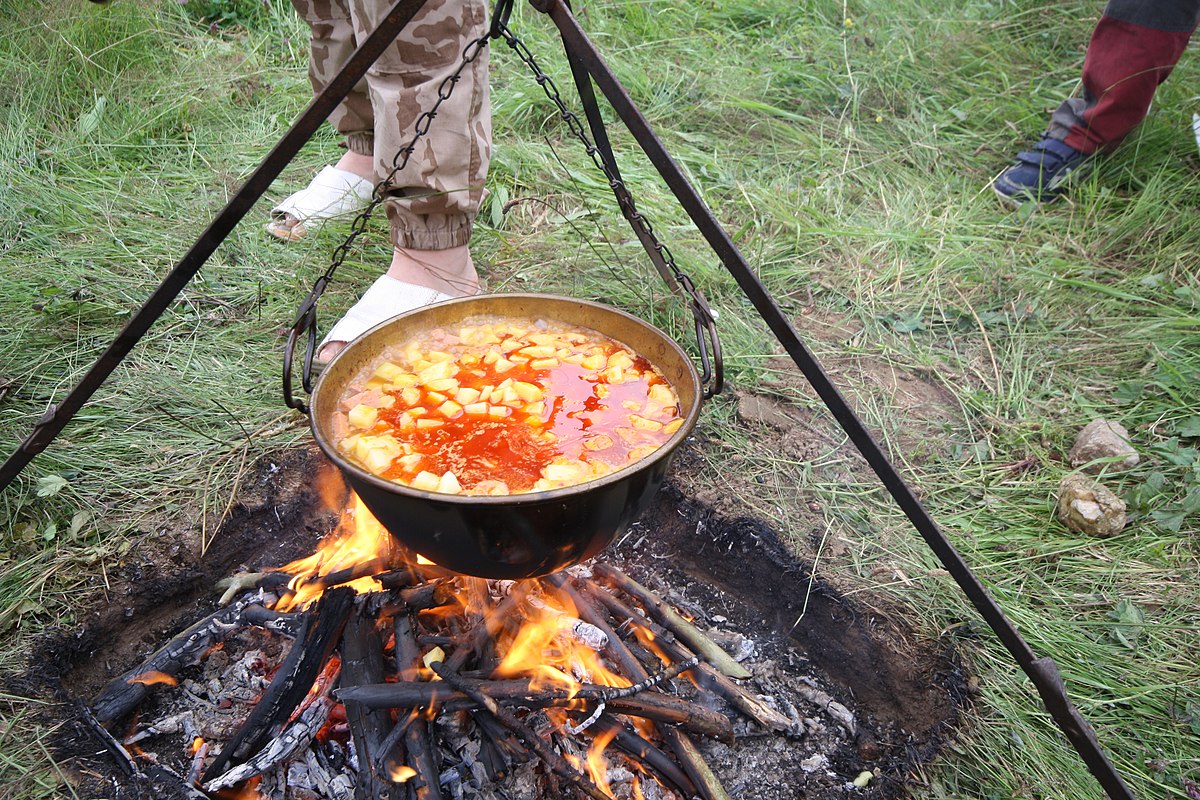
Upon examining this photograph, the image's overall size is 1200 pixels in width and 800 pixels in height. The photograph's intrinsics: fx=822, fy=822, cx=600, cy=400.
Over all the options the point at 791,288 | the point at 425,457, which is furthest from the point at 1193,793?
the point at 791,288

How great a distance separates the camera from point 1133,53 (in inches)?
161

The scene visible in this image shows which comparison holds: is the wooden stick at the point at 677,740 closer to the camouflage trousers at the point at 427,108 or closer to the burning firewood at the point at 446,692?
the burning firewood at the point at 446,692

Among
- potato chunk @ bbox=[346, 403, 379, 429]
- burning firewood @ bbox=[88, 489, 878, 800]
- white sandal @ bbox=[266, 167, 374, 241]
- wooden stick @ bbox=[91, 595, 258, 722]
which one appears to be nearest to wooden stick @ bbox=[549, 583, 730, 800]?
burning firewood @ bbox=[88, 489, 878, 800]

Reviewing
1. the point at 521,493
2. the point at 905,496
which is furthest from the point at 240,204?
the point at 905,496

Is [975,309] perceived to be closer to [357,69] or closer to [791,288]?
[791,288]

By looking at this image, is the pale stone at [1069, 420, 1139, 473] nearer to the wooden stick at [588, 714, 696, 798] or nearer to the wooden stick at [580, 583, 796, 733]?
the wooden stick at [580, 583, 796, 733]

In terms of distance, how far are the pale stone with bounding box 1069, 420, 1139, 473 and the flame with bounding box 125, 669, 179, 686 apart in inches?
119

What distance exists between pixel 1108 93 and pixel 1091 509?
2652 millimetres

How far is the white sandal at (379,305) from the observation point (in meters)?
3.04

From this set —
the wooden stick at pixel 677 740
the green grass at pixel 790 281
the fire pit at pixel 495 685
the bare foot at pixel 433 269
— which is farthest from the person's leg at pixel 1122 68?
the wooden stick at pixel 677 740

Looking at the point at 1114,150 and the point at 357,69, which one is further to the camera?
the point at 1114,150

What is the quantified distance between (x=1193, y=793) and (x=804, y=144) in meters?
3.67

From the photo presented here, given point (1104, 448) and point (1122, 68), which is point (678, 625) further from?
point (1122, 68)

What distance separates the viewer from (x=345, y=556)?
2.53 m
